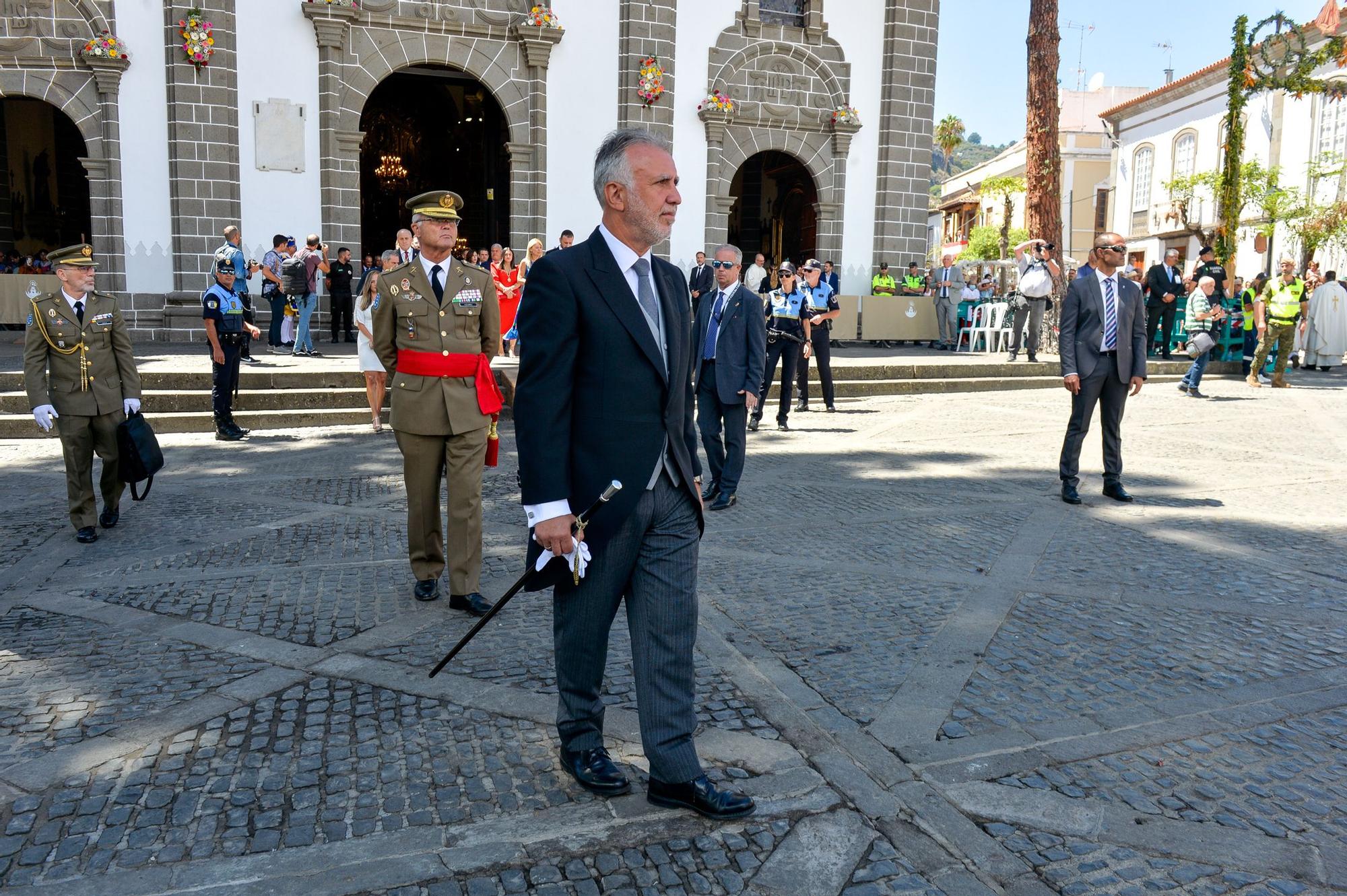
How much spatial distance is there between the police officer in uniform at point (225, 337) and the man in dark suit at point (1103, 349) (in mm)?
7563

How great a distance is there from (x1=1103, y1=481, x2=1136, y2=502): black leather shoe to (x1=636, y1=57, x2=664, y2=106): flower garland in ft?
44.2

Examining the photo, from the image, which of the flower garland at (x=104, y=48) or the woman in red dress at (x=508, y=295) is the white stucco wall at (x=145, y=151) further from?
the woman in red dress at (x=508, y=295)

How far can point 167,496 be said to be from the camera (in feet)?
25.5

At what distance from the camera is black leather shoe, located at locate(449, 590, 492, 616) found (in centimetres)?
502

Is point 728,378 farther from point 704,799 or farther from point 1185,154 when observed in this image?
point 1185,154

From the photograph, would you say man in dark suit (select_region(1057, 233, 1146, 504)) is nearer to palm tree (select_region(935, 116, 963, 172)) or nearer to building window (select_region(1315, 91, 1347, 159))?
building window (select_region(1315, 91, 1347, 159))

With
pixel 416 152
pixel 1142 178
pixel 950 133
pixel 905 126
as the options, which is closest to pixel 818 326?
pixel 905 126

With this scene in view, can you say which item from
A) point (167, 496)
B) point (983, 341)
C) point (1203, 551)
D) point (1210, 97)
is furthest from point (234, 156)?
point (1210, 97)

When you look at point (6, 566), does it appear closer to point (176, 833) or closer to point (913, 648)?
point (176, 833)

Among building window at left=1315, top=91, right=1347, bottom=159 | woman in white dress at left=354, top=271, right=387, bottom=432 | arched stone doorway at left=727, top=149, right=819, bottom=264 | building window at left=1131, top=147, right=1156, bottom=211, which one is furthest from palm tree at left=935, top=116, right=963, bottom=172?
woman in white dress at left=354, top=271, right=387, bottom=432

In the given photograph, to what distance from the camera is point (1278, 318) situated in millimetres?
15422

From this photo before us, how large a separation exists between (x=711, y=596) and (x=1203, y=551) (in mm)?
3164

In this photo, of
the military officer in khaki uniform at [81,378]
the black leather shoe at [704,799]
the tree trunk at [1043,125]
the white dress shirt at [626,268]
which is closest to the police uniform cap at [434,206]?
the white dress shirt at [626,268]

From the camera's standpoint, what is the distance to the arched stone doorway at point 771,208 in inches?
965
